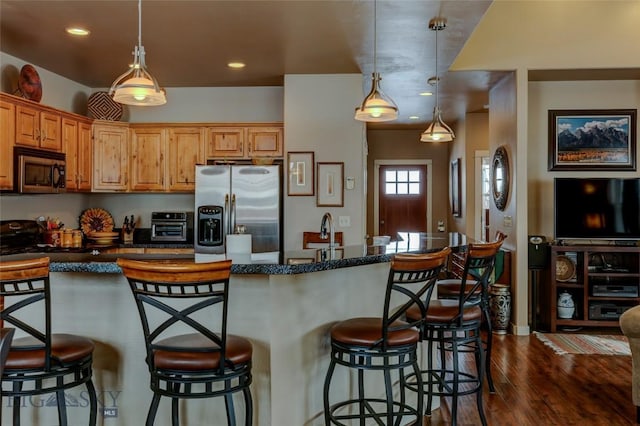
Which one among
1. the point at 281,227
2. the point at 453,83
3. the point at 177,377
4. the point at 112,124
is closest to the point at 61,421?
the point at 177,377

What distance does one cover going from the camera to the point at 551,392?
12.3 ft

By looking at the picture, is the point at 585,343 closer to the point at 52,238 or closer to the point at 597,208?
the point at 597,208

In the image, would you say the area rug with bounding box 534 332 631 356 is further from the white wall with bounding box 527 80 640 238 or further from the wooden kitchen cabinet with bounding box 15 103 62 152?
the wooden kitchen cabinet with bounding box 15 103 62 152

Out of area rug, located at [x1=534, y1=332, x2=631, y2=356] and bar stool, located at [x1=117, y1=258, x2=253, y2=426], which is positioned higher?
bar stool, located at [x1=117, y1=258, x2=253, y2=426]

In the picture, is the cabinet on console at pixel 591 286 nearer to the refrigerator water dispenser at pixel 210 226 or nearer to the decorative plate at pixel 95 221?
the refrigerator water dispenser at pixel 210 226

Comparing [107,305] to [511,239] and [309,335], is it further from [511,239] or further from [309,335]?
[511,239]

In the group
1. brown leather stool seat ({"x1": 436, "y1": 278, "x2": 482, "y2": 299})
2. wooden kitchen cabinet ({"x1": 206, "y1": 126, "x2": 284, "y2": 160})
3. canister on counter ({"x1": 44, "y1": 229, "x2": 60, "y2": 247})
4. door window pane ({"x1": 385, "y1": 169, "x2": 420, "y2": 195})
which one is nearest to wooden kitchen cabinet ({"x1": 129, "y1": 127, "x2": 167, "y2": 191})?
wooden kitchen cabinet ({"x1": 206, "y1": 126, "x2": 284, "y2": 160})

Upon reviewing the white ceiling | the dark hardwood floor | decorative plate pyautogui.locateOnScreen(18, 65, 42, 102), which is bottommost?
the dark hardwood floor

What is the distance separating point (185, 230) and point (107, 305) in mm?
3477

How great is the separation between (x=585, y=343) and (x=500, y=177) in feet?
6.71

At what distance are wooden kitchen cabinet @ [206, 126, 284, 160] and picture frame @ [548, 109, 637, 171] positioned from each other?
3134 millimetres

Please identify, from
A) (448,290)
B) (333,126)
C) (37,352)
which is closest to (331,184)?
(333,126)

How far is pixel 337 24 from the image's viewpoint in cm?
402

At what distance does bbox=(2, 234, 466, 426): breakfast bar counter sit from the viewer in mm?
2484
